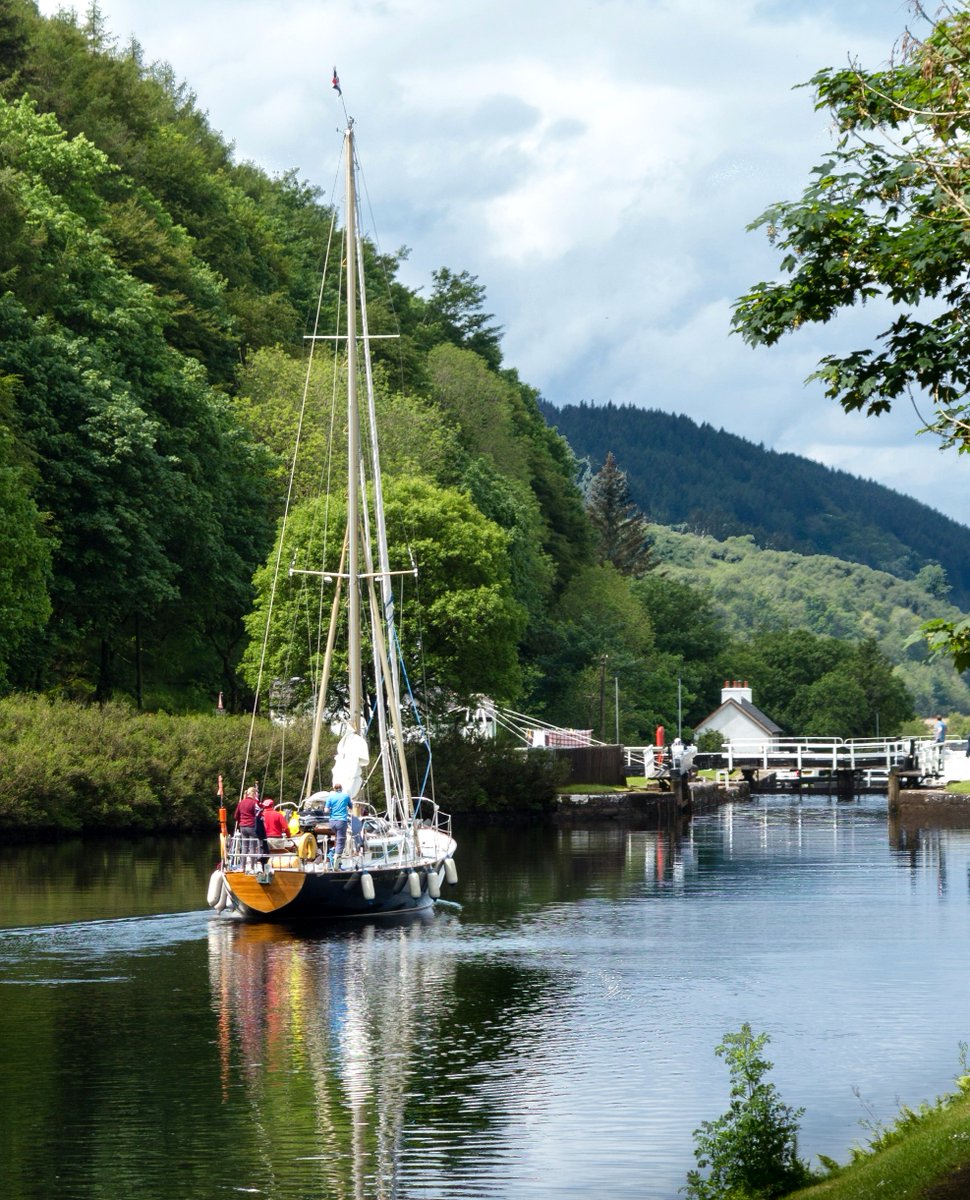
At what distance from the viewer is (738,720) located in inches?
6481

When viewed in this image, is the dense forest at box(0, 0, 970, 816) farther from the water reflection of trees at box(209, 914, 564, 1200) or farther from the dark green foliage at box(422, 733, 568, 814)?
the water reflection of trees at box(209, 914, 564, 1200)

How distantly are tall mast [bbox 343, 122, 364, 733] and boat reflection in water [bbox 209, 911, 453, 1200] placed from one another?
23.5 feet

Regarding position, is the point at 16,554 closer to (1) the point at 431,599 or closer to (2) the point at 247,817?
(1) the point at 431,599

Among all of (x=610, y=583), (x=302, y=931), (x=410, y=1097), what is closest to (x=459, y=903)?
(x=302, y=931)

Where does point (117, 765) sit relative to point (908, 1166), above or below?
above

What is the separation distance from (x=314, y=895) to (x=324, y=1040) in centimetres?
1380

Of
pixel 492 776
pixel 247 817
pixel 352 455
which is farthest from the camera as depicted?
pixel 492 776

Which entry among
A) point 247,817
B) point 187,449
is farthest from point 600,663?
point 247,817

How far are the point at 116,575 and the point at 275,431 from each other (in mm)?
22163

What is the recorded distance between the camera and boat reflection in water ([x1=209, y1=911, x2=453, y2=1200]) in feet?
65.2

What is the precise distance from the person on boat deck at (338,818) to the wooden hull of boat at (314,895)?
0.83 m

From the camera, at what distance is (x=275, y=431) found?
93938 millimetres

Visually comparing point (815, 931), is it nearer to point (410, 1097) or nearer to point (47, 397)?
point (410, 1097)

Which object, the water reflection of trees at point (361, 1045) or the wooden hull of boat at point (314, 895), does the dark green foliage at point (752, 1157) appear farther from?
the wooden hull of boat at point (314, 895)
